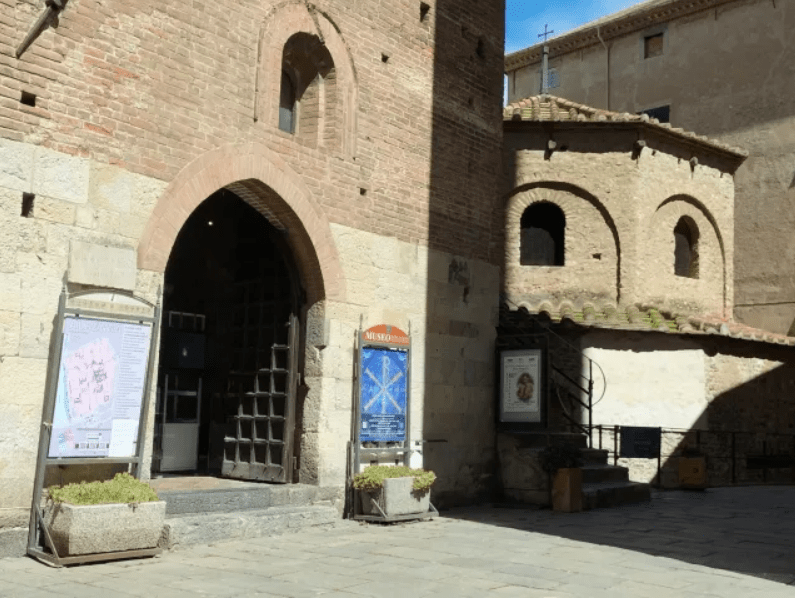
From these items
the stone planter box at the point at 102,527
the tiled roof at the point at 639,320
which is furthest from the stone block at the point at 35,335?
the tiled roof at the point at 639,320

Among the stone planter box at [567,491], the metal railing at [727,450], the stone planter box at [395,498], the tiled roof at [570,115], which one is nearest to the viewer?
the stone planter box at [395,498]

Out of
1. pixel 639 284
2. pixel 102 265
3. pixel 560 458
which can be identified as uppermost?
pixel 639 284

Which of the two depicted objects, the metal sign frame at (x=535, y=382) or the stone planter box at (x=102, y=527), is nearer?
the stone planter box at (x=102, y=527)

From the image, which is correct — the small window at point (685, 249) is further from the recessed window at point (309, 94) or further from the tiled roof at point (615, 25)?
the recessed window at point (309, 94)

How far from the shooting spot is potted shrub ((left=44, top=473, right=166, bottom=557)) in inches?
266

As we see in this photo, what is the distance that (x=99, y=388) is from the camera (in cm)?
749

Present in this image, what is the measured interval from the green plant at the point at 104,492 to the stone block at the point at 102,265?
173 cm

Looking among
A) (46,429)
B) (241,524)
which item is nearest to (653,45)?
(241,524)

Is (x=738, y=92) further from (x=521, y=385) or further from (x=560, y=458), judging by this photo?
(x=560, y=458)

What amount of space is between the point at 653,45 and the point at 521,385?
53.4 ft

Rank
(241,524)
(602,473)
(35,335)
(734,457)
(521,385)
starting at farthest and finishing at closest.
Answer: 1. (734,457)
2. (602,473)
3. (521,385)
4. (241,524)
5. (35,335)

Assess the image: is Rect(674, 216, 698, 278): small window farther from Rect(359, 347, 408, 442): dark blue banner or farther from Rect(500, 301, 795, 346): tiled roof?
Rect(359, 347, 408, 442): dark blue banner

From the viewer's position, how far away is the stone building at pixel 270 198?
7.34 meters

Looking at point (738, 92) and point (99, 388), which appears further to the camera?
point (738, 92)
